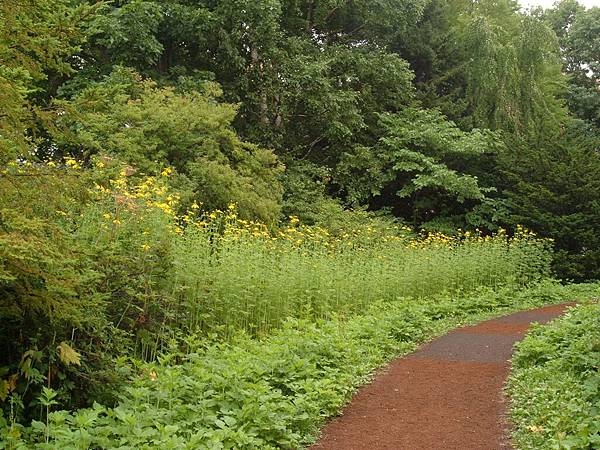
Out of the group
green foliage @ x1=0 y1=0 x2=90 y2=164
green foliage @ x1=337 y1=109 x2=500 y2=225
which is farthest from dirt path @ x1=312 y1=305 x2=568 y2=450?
green foliage @ x1=337 y1=109 x2=500 y2=225

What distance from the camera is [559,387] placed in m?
5.67

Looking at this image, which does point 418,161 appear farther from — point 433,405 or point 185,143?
point 433,405

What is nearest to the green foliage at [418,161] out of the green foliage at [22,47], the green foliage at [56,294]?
the green foliage at [56,294]

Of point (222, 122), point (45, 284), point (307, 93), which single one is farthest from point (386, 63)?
point (45, 284)

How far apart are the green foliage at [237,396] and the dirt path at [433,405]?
8.8 inches

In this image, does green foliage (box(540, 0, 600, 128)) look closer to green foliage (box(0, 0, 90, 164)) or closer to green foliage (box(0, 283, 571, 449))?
green foliage (box(0, 283, 571, 449))

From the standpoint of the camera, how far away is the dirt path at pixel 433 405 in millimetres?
5016

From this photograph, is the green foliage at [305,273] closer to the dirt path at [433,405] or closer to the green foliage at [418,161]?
the dirt path at [433,405]

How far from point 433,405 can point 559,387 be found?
3.63 ft

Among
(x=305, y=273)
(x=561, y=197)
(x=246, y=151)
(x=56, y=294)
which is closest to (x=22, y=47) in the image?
(x=56, y=294)

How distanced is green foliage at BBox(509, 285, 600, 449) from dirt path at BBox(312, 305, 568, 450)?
0.64 ft

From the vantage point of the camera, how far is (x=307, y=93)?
693 inches

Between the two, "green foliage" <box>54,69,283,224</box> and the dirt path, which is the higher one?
"green foliage" <box>54,69,283,224</box>

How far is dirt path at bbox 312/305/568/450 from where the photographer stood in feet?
16.5
